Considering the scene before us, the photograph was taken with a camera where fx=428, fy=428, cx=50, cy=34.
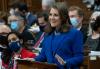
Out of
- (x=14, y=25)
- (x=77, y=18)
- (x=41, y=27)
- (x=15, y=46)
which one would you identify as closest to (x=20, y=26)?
(x=14, y=25)

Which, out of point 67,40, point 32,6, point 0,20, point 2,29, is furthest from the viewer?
point 32,6

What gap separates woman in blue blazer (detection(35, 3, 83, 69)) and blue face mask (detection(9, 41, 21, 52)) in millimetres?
885

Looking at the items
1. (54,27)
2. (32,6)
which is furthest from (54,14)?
(32,6)

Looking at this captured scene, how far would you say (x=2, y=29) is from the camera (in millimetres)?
7090

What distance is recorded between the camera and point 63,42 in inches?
207

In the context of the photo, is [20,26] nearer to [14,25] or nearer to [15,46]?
[14,25]

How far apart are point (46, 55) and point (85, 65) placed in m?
0.52

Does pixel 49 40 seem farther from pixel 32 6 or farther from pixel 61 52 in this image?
pixel 32 6

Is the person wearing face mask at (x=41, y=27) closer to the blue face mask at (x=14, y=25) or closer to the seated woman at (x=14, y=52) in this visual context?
the blue face mask at (x=14, y=25)

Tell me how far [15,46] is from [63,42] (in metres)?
1.14

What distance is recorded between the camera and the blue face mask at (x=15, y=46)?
20.2 feet

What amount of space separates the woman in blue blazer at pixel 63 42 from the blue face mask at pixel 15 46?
885 millimetres

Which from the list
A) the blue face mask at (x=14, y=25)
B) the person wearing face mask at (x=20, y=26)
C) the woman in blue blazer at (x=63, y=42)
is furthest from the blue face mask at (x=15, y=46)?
the blue face mask at (x=14, y=25)

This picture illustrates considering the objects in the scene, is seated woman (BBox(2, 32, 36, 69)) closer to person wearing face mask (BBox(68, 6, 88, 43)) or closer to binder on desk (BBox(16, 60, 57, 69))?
binder on desk (BBox(16, 60, 57, 69))
